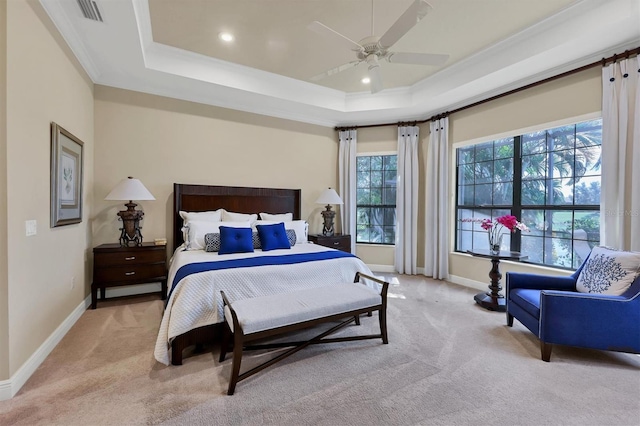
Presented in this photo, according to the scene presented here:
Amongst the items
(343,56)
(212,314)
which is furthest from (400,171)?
(212,314)

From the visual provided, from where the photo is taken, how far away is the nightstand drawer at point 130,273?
3401 mm

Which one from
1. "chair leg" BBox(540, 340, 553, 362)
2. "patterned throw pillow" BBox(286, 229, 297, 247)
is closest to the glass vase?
"chair leg" BBox(540, 340, 553, 362)

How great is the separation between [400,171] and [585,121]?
2.53 metres

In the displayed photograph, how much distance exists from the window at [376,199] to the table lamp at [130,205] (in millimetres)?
3658

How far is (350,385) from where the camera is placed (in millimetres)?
1996

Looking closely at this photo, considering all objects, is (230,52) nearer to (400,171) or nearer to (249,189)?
(249,189)

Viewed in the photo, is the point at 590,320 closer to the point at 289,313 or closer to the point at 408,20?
the point at 289,313

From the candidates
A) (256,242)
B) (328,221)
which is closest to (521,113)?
(328,221)

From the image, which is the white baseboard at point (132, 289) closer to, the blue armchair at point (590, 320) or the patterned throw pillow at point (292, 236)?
the patterned throw pillow at point (292, 236)

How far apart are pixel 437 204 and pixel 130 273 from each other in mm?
4742

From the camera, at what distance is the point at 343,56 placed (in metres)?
3.61

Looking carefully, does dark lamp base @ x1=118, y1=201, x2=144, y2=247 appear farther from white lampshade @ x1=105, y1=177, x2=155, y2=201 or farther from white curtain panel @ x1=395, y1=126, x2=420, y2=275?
white curtain panel @ x1=395, y1=126, x2=420, y2=275

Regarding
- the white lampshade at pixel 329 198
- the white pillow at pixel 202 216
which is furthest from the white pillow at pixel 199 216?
the white lampshade at pixel 329 198

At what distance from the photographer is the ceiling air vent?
2.32 meters
